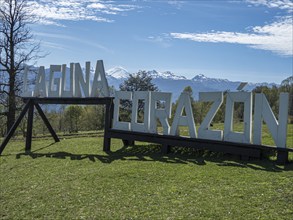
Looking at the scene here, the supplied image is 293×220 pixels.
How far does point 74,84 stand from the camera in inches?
707

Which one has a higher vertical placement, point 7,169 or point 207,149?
point 207,149

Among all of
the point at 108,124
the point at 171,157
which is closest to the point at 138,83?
the point at 108,124

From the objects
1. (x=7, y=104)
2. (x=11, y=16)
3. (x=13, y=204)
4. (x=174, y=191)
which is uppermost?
(x=11, y=16)

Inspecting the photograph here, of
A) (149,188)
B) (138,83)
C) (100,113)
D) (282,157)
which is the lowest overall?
(149,188)

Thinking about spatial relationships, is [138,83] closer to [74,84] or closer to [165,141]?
[74,84]

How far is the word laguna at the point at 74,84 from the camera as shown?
16.8 meters

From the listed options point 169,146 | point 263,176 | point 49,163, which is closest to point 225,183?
point 263,176

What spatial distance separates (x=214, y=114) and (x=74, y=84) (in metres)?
7.83

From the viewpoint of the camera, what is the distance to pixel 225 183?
370 inches

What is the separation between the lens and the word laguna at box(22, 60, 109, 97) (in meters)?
16.8

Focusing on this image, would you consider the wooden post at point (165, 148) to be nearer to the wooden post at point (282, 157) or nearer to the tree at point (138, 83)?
the wooden post at point (282, 157)

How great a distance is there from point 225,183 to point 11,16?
86.4ft

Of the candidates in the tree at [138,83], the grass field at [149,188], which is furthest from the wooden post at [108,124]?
the tree at [138,83]

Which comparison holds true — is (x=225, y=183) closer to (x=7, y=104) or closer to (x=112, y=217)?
(x=112, y=217)
